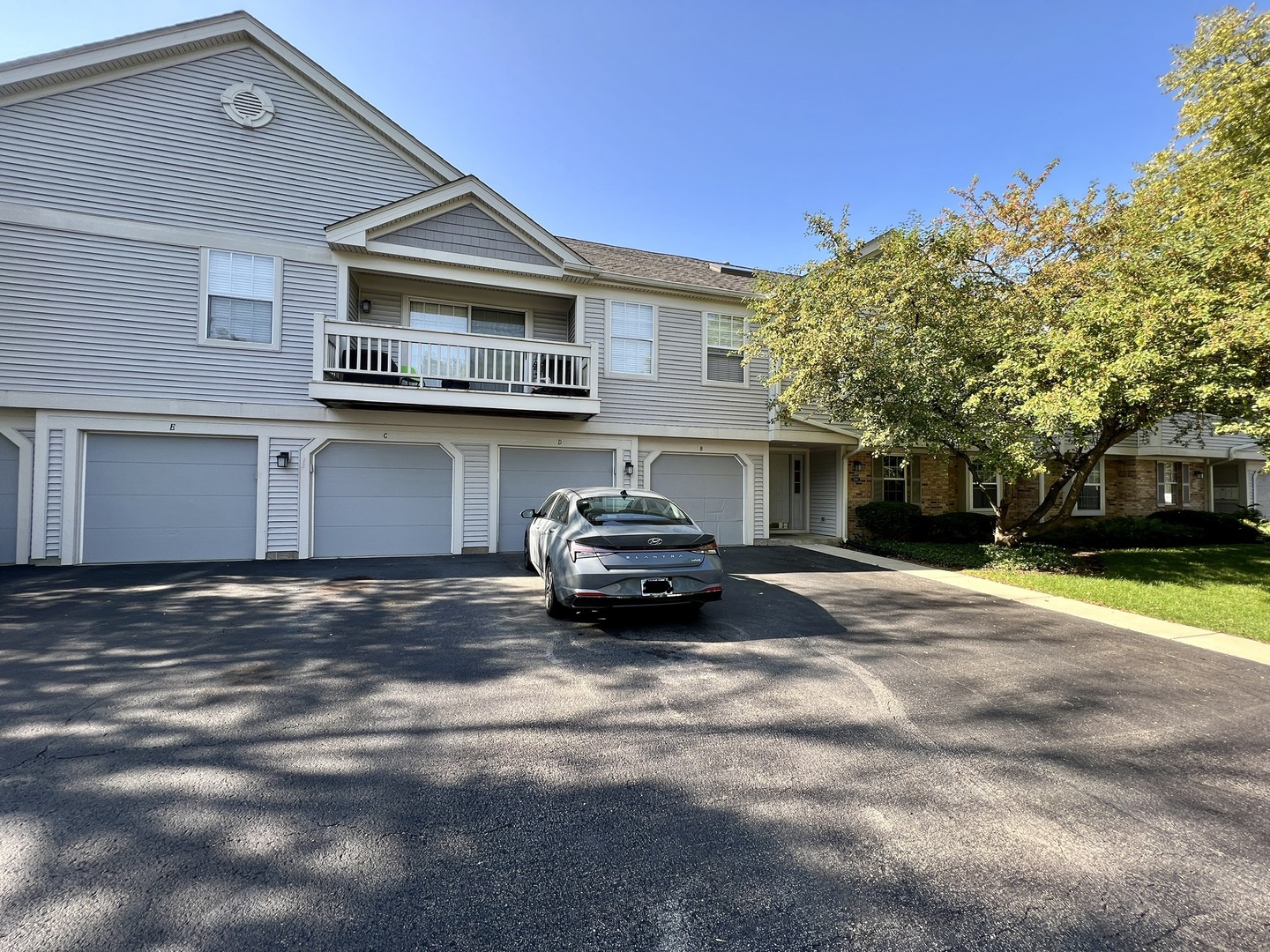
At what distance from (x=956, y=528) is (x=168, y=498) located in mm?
17017

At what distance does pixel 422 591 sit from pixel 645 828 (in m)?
5.87

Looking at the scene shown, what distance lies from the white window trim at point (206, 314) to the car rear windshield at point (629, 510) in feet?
24.6

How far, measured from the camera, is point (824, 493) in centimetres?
1521

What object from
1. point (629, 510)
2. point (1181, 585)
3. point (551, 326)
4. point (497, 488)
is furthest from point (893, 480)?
point (629, 510)

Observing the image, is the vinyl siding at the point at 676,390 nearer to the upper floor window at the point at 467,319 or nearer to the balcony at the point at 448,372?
the balcony at the point at 448,372

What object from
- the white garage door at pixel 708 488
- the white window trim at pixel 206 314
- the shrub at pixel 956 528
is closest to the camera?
the white window trim at pixel 206 314

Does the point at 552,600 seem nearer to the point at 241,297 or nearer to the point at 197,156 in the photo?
the point at 241,297

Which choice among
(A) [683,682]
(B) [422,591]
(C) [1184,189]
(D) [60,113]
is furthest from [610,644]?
(D) [60,113]

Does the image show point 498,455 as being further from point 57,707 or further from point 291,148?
point 57,707

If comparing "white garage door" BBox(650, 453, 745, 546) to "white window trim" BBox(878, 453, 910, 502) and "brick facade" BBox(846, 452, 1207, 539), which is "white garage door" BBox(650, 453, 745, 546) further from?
"white window trim" BBox(878, 453, 910, 502)

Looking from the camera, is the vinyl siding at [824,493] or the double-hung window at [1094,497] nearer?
the vinyl siding at [824,493]

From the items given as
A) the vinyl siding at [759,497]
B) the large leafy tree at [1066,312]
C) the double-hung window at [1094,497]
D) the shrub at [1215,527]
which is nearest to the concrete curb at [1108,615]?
the large leafy tree at [1066,312]

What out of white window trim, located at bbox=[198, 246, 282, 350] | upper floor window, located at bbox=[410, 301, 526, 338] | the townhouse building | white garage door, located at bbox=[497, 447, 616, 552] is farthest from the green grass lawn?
white window trim, located at bbox=[198, 246, 282, 350]

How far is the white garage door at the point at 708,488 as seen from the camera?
42.5ft
